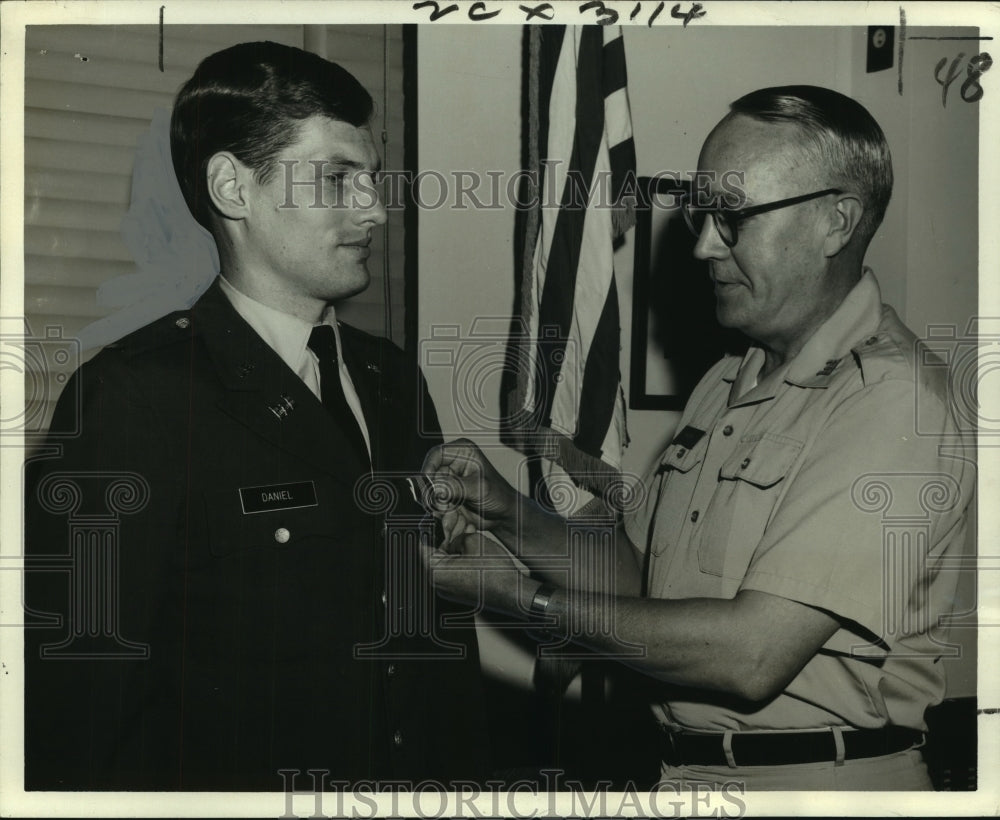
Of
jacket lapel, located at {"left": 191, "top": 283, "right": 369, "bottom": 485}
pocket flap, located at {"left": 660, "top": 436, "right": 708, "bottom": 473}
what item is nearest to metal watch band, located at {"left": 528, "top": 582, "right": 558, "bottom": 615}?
pocket flap, located at {"left": 660, "top": 436, "right": 708, "bottom": 473}

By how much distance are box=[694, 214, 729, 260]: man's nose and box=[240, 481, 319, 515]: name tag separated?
0.94 meters

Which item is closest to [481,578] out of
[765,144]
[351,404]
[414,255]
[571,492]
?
[571,492]

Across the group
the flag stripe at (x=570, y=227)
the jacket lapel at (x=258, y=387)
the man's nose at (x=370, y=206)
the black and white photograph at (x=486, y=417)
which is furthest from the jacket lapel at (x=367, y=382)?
the flag stripe at (x=570, y=227)

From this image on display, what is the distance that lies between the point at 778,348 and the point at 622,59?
71cm

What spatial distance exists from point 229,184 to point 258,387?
1.32ft

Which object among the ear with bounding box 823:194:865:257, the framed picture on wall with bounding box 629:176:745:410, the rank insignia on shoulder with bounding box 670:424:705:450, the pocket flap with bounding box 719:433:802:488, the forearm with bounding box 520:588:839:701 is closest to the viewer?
the forearm with bounding box 520:588:839:701

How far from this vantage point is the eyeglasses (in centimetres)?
195

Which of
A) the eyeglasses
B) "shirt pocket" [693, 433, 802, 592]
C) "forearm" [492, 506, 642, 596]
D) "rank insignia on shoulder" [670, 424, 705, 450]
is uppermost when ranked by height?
the eyeglasses

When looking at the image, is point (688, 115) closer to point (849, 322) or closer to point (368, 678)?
point (849, 322)

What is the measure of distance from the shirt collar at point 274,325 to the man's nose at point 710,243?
84 cm

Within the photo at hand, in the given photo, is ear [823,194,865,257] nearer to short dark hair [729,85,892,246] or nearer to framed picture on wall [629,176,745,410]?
short dark hair [729,85,892,246]

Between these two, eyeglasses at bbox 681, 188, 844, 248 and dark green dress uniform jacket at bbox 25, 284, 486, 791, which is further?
eyeglasses at bbox 681, 188, 844, 248

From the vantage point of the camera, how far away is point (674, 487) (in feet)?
6.77

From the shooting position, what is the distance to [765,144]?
6.49ft
